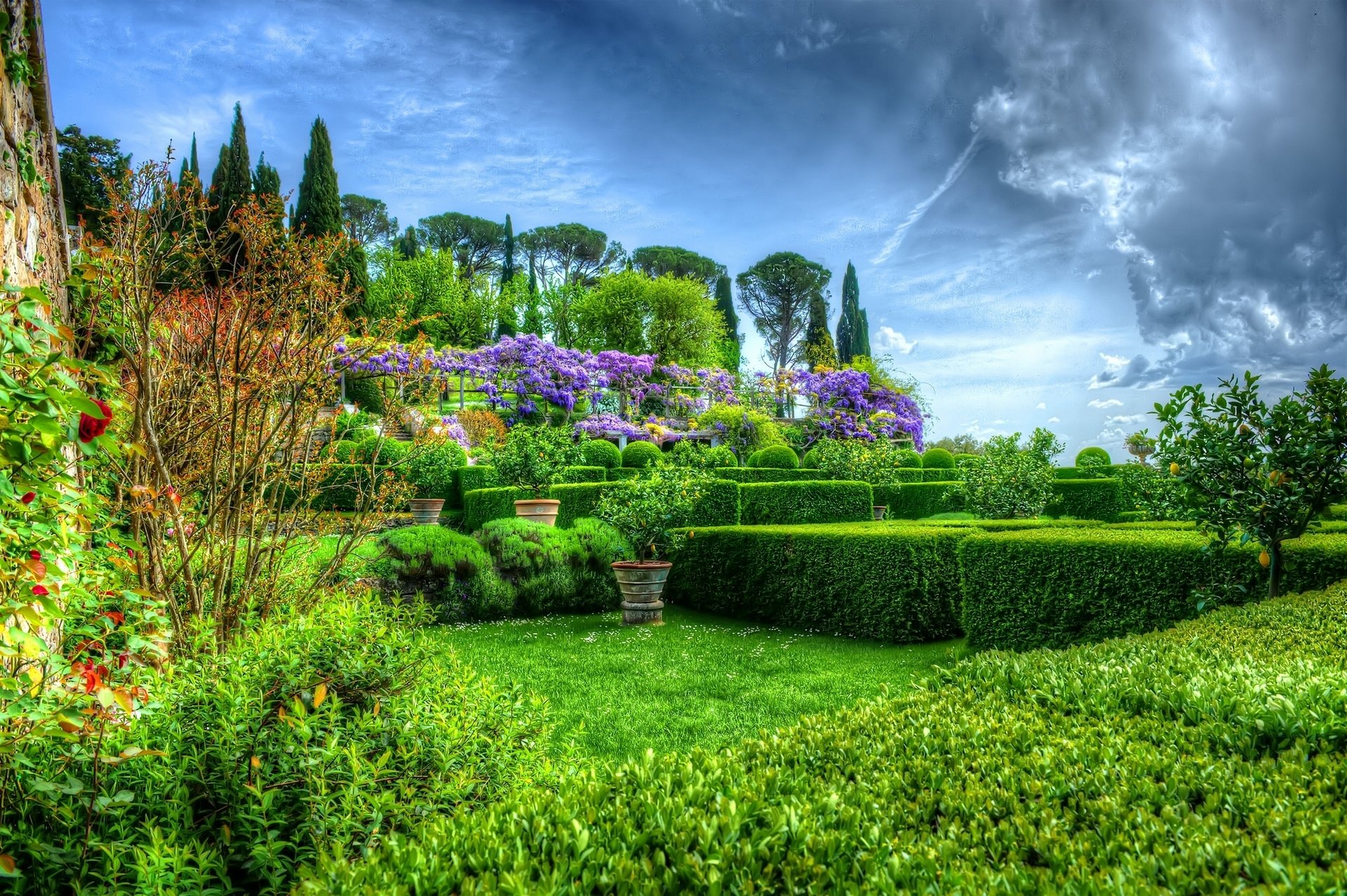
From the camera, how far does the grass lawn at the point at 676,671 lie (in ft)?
16.9

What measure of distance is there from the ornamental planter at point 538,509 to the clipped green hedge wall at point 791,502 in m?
3.55

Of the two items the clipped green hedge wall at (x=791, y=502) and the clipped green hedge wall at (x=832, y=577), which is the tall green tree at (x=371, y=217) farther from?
the clipped green hedge wall at (x=832, y=577)

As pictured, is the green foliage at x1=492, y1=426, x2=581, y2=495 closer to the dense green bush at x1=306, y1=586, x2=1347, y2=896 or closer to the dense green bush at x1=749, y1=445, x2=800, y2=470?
the dense green bush at x1=749, y1=445, x2=800, y2=470

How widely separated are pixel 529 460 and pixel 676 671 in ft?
22.2

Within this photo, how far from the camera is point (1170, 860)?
1.49 metres

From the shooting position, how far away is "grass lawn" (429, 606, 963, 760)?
516 cm

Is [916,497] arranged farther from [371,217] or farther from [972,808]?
[371,217]

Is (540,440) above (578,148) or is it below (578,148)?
below

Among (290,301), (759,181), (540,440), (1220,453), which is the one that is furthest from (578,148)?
(1220,453)

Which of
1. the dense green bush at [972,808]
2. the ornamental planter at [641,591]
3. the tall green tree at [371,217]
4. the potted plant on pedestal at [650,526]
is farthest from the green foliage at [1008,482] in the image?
the tall green tree at [371,217]

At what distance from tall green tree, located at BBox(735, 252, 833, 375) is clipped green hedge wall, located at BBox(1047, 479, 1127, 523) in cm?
3718

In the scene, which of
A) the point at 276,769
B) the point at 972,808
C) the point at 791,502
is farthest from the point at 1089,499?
the point at 276,769

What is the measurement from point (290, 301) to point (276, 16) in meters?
2.53

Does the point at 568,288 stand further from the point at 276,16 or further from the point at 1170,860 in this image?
the point at 1170,860
